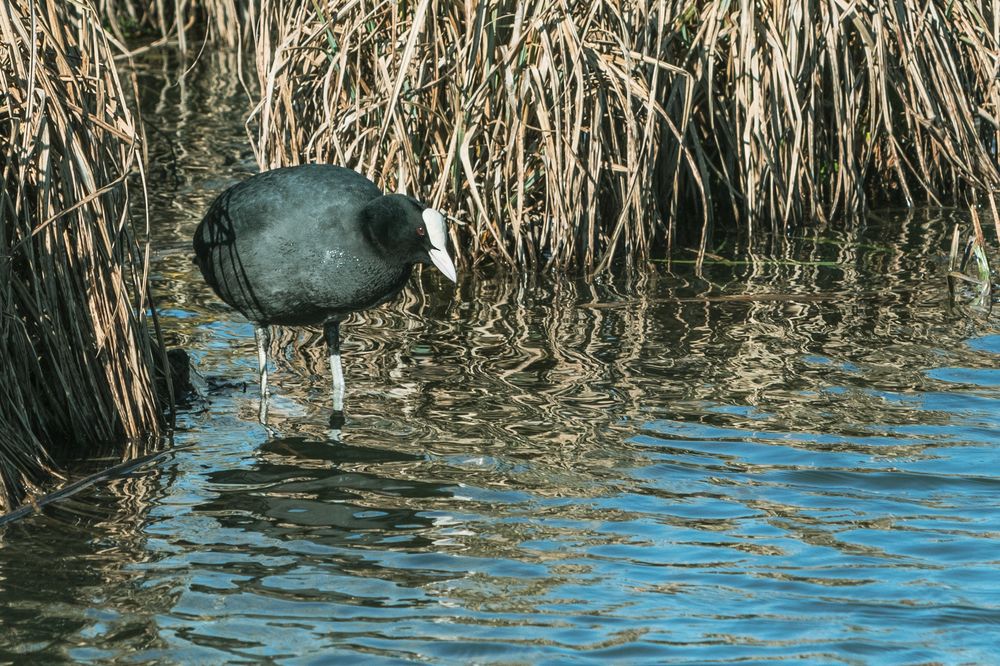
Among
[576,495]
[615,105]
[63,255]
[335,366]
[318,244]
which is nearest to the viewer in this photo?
[576,495]

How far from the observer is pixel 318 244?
4.63m

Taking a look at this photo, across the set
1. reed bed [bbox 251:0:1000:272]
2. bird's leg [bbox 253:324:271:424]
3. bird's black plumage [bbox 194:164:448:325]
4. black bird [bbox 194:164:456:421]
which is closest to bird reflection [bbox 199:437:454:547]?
bird's leg [bbox 253:324:271:424]

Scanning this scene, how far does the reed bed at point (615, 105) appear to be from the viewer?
5844 mm

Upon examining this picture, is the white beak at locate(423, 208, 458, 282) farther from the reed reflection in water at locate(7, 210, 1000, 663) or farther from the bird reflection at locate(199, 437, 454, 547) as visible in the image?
the bird reflection at locate(199, 437, 454, 547)

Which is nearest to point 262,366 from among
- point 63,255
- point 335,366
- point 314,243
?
point 335,366

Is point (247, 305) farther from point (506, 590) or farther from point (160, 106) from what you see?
point (160, 106)

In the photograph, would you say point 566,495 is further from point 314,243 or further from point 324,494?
point 314,243

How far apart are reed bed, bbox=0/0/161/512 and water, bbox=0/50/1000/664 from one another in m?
0.28

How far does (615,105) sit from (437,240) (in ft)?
6.20

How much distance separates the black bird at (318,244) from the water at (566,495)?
1.43ft

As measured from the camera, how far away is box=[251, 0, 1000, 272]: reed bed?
584cm

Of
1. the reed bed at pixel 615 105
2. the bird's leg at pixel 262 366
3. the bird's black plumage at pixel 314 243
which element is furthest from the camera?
the reed bed at pixel 615 105

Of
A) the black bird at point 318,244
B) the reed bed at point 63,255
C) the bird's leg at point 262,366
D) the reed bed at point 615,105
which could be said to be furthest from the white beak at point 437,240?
the reed bed at point 615,105

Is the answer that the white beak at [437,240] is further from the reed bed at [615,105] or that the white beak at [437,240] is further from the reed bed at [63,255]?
the reed bed at [615,105]
